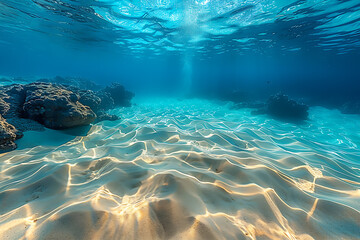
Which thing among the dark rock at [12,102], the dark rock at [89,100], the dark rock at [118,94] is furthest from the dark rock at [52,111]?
the dark rock at [118,94]

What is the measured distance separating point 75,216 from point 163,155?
7.00ft

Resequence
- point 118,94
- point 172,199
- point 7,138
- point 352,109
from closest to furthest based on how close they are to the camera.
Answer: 1. point 172,199
2. point 7,138
3. point 118,94
4. point 352,109

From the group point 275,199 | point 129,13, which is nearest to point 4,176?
point 275,199

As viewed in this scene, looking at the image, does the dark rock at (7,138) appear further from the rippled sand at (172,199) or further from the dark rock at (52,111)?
the dark rock at (52,111)

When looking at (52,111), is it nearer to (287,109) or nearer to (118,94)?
(118,94)

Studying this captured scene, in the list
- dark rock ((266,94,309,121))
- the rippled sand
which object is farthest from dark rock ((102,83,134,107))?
dark rock ((266,94,309,121))

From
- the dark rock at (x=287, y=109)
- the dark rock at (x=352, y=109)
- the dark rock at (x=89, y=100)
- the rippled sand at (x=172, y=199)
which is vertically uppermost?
the dark rock at (x=89, y=100)

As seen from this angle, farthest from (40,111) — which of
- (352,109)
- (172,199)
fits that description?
(352,109)

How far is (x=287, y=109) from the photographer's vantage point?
13969 millimetres

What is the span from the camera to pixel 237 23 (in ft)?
46.9

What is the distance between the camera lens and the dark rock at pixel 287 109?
13680 millimetres

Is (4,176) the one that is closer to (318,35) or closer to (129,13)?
(129,13)

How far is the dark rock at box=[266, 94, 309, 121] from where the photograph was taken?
1368 cm

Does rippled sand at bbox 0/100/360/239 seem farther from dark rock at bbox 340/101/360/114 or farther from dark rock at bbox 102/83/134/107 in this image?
dark rock at bbox 340/101/360/114
